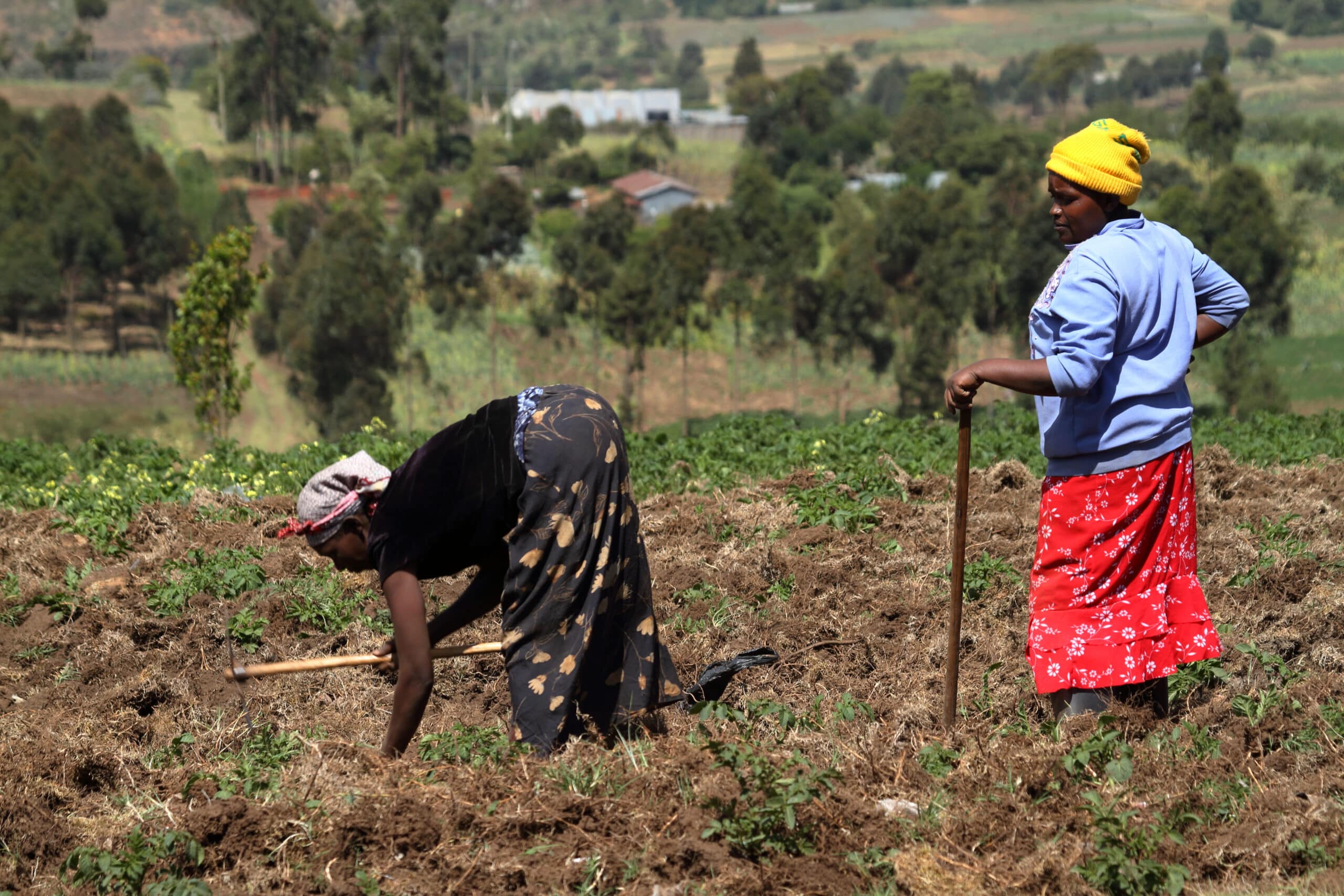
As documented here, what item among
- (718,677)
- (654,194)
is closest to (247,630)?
(718,677)

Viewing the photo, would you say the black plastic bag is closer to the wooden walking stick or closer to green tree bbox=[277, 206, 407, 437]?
the wooden walking stick

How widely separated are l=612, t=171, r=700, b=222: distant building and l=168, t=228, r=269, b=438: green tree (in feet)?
131

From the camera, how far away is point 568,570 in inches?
139

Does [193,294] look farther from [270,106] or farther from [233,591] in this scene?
[270,106]

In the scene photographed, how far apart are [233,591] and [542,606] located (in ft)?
9.36

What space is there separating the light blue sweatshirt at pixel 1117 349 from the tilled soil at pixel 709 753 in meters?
0.76

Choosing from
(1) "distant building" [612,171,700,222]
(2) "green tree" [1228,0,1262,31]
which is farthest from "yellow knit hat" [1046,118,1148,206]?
(2) "green tree" [1228,0,1262,31]

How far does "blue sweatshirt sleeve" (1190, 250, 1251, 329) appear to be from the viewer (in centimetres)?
373

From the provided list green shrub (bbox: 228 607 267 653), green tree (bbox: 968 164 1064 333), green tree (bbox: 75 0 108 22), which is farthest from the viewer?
green tree (bbox: 75 0 108 22)

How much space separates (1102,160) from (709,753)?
185 cm

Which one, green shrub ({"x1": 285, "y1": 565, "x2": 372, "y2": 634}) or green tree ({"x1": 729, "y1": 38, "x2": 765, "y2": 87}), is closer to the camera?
green shrub ({"x1": 285, "y1": 565, "x2": 372, "y2": 634})

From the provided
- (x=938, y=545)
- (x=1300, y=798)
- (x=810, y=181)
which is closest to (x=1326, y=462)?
(x=938, y=545)

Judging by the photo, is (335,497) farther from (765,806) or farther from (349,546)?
(765,806)

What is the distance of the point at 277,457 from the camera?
891 cm
